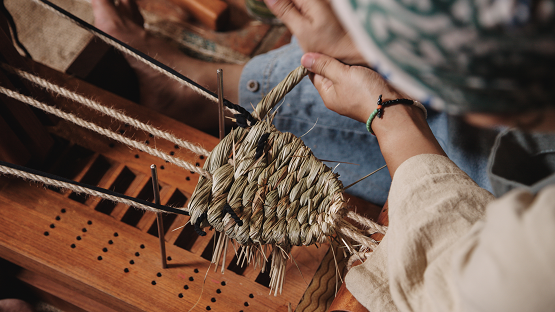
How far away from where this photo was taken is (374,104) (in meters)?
0.49

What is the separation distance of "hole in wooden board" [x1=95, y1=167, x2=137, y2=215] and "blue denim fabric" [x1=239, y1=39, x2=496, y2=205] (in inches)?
10.3

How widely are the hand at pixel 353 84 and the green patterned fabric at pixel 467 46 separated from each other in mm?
268

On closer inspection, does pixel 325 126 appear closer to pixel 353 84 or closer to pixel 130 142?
pixel 353 84

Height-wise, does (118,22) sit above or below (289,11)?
above

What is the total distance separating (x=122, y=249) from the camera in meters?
0.56

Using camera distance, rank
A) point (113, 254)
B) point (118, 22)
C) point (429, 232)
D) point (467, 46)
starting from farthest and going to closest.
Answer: point (118, 22) < point (113, 254) < point (429, 232) < point (467, 46)

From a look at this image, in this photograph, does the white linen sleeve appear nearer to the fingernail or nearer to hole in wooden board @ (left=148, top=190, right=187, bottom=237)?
the fingernail

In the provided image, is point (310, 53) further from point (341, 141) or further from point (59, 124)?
point (59, 124)

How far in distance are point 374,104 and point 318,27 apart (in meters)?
0.13

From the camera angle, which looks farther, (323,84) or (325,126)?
(325,126)

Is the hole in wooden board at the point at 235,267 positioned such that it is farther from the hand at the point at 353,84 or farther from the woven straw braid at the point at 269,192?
the hand at the point at 353,84

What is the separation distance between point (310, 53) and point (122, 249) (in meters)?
0.41

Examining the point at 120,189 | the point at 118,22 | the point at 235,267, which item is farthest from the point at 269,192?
the point at 118,22

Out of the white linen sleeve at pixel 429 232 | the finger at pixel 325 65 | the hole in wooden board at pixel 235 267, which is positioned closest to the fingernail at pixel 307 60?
the finger at pixel 325 65
